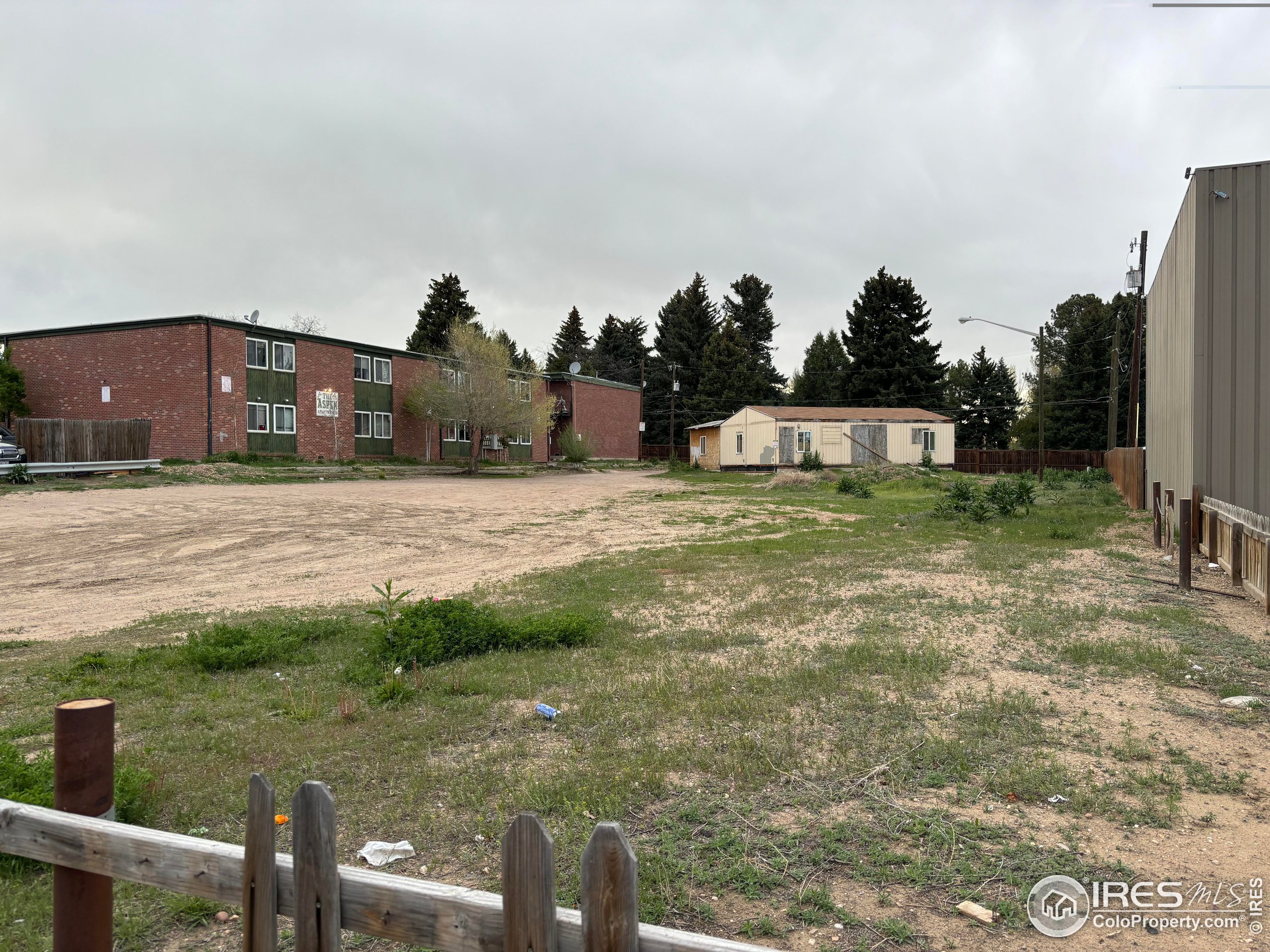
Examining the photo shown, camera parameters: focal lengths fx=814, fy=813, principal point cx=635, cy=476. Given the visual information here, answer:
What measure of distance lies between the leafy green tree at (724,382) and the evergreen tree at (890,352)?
874cm

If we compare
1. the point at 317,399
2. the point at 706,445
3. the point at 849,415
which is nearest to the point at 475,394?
the point at 317,399

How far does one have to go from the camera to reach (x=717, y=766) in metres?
4.70

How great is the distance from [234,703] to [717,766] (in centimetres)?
374

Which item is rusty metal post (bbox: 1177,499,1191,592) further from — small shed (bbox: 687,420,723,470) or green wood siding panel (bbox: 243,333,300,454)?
small shed (bbox: 687,420,723,470)

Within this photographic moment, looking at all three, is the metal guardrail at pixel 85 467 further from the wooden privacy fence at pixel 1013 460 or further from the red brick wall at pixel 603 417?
the wooden privacy fence at pixel 1013 460

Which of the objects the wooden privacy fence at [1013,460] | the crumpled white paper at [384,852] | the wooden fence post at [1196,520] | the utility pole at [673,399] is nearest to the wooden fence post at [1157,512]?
the wooden fence post at [1196,520]

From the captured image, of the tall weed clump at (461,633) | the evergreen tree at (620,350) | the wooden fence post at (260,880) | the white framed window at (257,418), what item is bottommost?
the tall weed clump at (461,633)

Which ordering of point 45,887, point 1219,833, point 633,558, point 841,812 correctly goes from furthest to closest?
point 633,558 → point 841,812 → point 1219,833 → point 45,887

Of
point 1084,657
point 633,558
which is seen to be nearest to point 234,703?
point 1084,657

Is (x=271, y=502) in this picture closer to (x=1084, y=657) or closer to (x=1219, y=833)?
(x=1084, y=657)

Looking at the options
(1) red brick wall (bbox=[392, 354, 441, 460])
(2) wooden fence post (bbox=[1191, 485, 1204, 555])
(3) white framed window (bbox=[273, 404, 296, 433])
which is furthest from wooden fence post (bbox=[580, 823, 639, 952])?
(1) red brick wall (bbox=[392, 354, 441, 460])

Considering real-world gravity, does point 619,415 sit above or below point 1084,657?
above

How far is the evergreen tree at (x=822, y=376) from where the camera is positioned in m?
74.4

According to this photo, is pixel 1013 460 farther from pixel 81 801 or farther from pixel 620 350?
pixel 81 801
